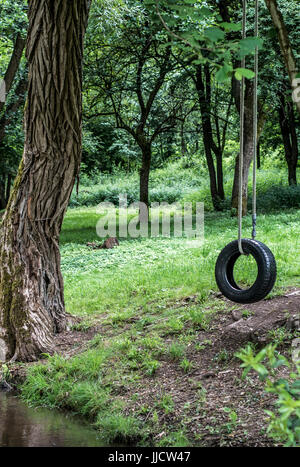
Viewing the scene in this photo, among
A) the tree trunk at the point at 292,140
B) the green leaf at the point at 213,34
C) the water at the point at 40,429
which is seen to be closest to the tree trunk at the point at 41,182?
the water at the point at 40,429

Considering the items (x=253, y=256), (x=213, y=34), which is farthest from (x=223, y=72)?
(x=253, y=256)

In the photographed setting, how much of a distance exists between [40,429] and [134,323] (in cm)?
223

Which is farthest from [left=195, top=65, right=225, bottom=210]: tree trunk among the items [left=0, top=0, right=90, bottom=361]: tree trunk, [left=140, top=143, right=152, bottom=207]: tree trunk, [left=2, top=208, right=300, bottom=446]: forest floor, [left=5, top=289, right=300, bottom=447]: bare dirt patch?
[left=5, top=289, right=300, bottom=447]: bare dirt patch

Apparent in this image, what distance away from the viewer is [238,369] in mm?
5090

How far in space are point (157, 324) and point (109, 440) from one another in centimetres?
211

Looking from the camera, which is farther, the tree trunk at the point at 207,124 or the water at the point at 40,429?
the tree trunk at the point at 207,124

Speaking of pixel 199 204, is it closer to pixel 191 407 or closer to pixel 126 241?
pixel 126 241

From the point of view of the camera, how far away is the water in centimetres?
464

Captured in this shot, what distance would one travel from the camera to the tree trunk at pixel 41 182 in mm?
6051

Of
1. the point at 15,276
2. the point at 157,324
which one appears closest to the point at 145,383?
the point at 157,324

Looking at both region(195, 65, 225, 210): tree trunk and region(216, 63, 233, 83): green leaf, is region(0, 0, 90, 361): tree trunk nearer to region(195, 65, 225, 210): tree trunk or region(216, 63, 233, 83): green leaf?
region(216, 63, 233, 83): green leaf

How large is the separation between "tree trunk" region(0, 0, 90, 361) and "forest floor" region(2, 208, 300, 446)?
44cm

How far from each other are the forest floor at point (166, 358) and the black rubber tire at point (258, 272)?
56 centimetres

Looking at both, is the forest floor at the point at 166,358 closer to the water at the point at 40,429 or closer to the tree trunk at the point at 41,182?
the water at the point at 40,429
